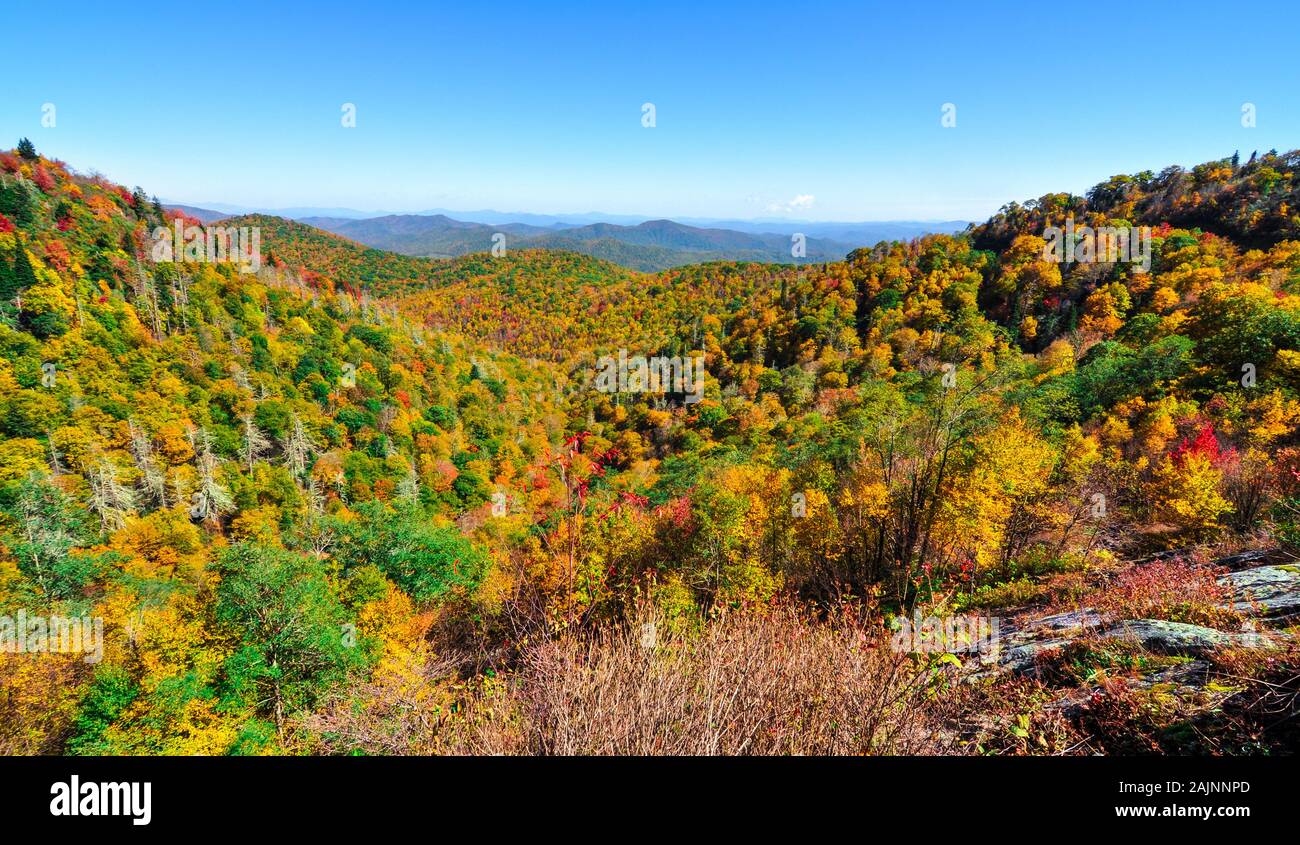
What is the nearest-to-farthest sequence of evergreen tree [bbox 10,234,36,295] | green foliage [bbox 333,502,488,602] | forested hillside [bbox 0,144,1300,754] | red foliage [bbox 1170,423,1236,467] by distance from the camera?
forested hillside [bbox 0,144,1300,754]
red foliage [bbox 1170,423,1236,467]
green foliage [bbox 333,502,488,602]
evergreen tree [bbox 10,234,36,295]

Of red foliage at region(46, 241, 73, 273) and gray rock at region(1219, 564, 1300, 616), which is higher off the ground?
red foliage at region(46, 241, 73, 273)

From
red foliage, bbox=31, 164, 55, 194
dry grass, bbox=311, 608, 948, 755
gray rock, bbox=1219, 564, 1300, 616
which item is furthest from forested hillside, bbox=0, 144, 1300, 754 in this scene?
gray rock, bbox=1219, 564, 1300, 616

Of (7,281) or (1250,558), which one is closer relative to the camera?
(1250,558)

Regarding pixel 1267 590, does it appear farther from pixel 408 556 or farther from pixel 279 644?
pixel 408 556

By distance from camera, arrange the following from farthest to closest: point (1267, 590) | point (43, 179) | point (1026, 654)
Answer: point (43, 179) → point (1026, 654) → point (1267, 590)

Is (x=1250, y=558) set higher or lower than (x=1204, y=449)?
lower

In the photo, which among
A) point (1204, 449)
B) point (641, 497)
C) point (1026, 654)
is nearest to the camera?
point (1026, 654)

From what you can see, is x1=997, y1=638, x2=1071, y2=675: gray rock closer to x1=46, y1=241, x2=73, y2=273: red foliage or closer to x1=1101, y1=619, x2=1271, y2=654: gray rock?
Result: x1=1101, y1=619, x2=1271, y2=654: gray rock

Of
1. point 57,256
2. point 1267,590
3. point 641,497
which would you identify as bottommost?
point 641,497

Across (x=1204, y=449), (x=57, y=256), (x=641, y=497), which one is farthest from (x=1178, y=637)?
(x=57, y=256)
